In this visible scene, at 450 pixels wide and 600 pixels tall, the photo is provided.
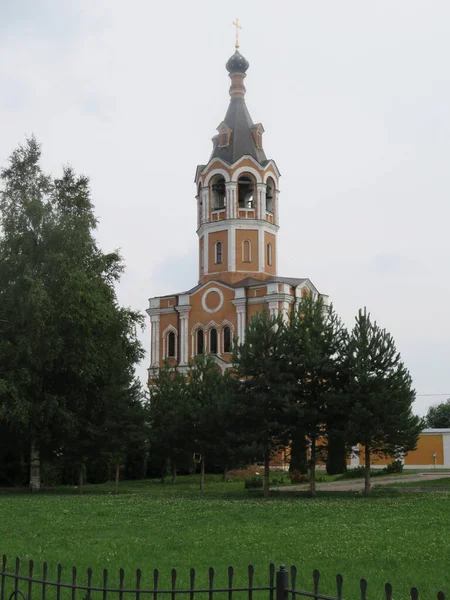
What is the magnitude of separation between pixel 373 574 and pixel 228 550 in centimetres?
281

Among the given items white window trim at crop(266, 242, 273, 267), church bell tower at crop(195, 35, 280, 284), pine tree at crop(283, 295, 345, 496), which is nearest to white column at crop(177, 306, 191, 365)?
church bell tower at crop(195, 35, 280, 284)

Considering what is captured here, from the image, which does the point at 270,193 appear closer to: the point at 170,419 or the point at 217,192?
the point at 217,192

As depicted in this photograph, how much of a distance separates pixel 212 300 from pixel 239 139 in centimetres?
1207

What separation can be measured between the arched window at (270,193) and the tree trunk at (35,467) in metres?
27.9

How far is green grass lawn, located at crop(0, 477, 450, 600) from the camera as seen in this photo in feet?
33.8

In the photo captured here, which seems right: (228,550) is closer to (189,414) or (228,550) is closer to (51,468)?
(189,414)

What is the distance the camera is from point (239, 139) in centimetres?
5553

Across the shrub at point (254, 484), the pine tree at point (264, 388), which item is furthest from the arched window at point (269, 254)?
the pine tree at point (264, 388)

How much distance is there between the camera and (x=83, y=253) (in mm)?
32688

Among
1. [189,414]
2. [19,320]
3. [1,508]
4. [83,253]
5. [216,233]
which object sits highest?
[216,233]

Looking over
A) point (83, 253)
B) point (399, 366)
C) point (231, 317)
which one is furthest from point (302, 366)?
point (231, 317)

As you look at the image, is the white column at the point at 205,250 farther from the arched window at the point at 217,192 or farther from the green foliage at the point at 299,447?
the green foliage at the point at 299,447

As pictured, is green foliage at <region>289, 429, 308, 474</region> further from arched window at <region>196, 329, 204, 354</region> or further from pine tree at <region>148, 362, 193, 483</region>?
arched window at <region>196, 329, 204, 354</region>

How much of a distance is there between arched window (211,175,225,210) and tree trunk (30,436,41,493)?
1044 inches
